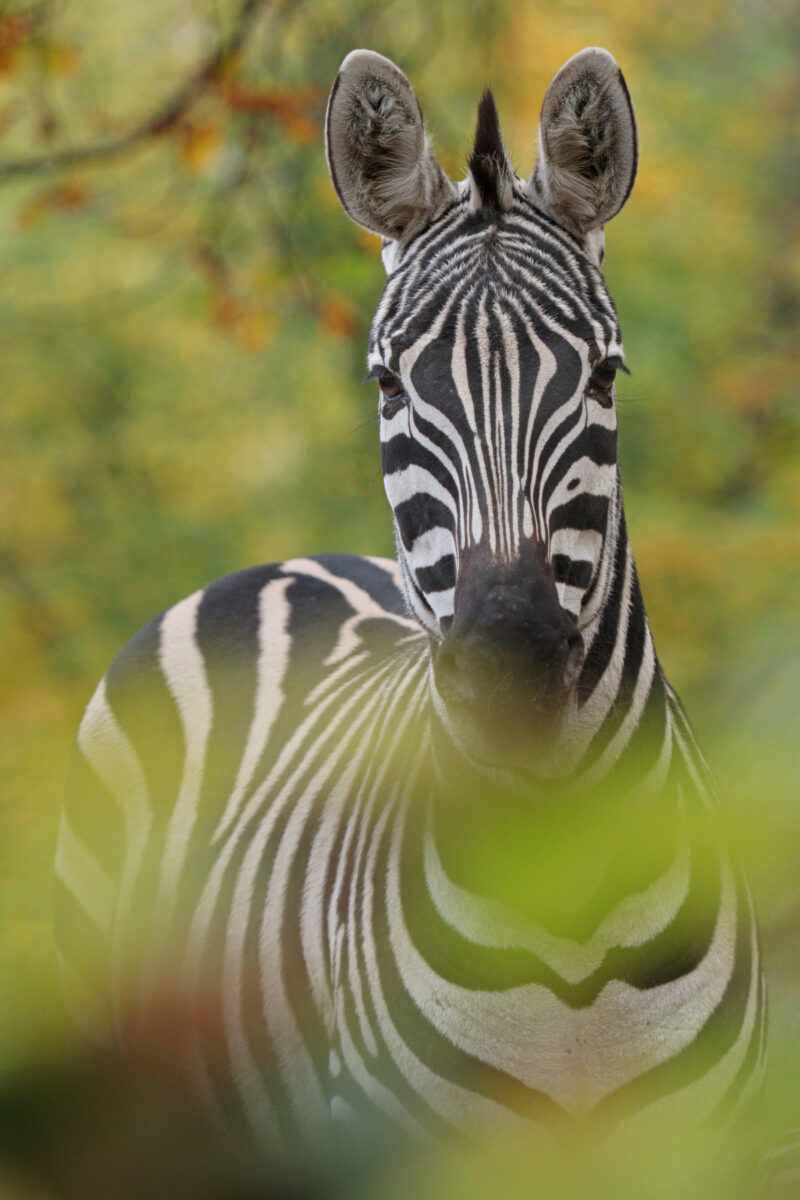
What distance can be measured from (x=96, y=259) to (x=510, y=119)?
4994 mm

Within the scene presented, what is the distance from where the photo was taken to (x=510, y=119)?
11.1 m

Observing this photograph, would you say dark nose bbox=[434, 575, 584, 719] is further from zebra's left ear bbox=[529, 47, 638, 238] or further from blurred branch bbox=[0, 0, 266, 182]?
blurred branch bbox=[0, 0, 266, 182]

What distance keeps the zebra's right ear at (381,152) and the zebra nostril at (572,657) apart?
1.52 metres

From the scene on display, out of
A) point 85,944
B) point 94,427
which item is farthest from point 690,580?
point 94,427

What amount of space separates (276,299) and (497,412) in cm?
776

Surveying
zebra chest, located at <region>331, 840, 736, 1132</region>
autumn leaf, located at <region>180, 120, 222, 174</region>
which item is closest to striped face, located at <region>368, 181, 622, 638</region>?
zebra chest, located at <region>331, 840, 736, 1132</region>

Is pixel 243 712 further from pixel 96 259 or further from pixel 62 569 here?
pixel 96 259

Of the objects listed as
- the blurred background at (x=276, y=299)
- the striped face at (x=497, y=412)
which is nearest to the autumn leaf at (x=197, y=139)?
the blurred background at (x=276, y=299)

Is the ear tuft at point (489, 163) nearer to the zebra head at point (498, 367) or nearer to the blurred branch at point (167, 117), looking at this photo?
the zebra head at point (498, 367)

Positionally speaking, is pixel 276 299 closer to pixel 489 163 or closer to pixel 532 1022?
pixel 489 163

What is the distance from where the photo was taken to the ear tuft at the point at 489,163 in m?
3.11

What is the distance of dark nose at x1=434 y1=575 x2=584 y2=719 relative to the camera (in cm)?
236

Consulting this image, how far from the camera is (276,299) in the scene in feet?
33.0

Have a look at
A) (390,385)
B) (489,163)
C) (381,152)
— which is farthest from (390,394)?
(381,152)
